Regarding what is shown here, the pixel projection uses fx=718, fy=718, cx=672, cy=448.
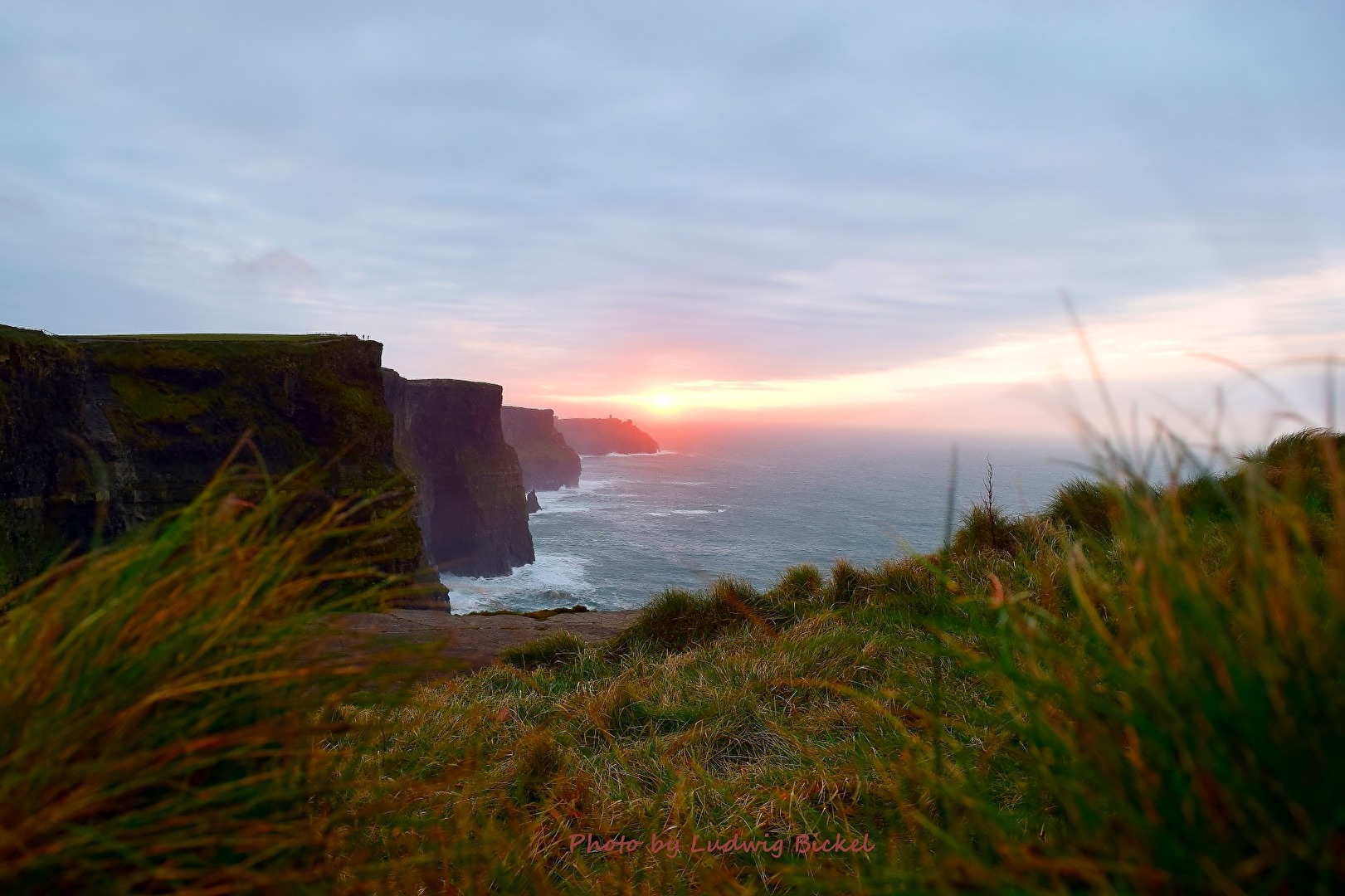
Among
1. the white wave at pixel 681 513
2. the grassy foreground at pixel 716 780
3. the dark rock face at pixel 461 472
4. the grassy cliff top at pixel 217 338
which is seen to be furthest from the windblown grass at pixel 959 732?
the white wave at pixel 681 513

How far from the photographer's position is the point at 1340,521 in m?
1.12

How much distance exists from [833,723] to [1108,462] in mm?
3145

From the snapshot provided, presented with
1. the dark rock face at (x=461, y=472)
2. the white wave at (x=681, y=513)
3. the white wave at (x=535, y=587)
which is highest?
the dark rock face at (x=461, y=472)

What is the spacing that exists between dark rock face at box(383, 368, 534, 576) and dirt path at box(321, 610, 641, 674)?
5347 centimetres

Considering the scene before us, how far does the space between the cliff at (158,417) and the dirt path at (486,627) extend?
11.8m

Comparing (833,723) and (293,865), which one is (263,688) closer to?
(293,865)

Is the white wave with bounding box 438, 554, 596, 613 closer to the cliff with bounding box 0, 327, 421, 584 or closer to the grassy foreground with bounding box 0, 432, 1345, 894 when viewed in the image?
the cliff with bounding box 0, 327, 421, 584

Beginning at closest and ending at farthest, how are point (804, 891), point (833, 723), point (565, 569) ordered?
point (804, 891)
point (833, 723)
point (565, 569)

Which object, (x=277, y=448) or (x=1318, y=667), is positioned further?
(x=277, y=448)

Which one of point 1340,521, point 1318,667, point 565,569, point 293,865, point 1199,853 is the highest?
point 1340,521

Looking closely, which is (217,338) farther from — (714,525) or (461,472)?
(714,525)

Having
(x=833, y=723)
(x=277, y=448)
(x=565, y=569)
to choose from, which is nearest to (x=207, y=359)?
(x=277, y=448)

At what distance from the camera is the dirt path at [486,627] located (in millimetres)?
7652

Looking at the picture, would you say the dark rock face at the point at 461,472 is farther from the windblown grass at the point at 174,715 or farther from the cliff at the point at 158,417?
the windblown grass at the point at 174,715
